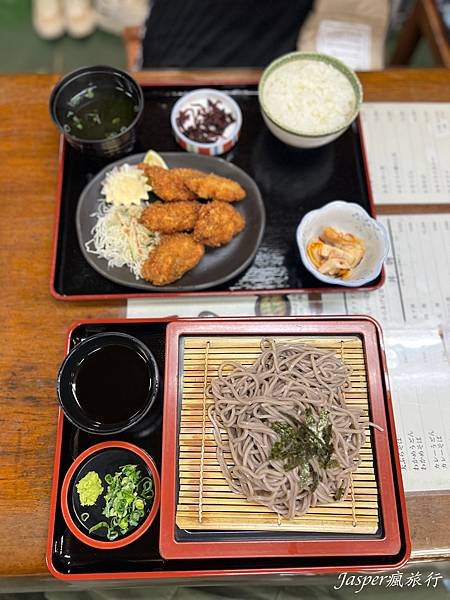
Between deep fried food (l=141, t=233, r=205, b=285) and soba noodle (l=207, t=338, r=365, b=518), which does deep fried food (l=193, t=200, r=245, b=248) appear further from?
soba noodle (l=207, t=338, r=365, b=518)

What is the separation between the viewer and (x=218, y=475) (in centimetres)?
176

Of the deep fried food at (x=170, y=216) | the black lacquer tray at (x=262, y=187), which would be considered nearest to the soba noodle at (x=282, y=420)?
the black lacquer tray at (x=262, y=187)

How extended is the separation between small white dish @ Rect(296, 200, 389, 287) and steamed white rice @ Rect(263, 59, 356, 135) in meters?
0.41

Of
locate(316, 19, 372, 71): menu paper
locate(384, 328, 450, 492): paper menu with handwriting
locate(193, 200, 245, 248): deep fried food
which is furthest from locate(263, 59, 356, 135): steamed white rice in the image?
locate(384, 328, 450, 492): paper menu with handwriting

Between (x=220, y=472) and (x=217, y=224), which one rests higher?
(x=217, y=224)

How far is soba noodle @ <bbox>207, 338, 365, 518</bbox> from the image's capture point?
171 cm

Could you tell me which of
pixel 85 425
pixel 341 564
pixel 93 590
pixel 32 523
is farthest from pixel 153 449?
pixel 341 564

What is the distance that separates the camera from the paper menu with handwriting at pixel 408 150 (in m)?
2.47

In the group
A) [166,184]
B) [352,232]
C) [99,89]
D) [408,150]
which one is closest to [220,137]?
[166,184]

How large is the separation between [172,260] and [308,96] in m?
0.99

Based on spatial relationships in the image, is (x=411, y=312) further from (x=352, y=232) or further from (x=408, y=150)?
(x=408, y=150)

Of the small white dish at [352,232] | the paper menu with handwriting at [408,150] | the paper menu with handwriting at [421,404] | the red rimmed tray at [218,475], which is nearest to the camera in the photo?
the red rimmed tray at [218,475]

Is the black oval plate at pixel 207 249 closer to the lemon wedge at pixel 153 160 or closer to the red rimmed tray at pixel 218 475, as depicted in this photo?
the lemon wedge at pixel 153 160

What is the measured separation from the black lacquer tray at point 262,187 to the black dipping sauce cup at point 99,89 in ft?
0.38
